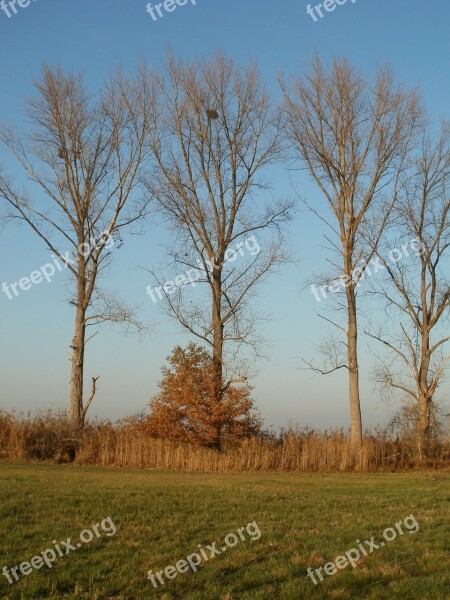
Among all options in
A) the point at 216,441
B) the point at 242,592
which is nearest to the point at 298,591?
the point at 242,592

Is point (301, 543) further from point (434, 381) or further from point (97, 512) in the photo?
point (434, 381)

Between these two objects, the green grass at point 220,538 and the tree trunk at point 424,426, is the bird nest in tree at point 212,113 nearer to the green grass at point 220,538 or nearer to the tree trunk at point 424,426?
the tree trunk at point 424,426

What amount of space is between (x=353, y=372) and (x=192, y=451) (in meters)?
6.93

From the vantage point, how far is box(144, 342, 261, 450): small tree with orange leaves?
78.2 ft

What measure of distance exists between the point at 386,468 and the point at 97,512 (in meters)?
15.3

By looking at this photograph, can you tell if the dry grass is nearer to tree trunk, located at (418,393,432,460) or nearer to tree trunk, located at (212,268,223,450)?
tree trunk, located at (418,393,432,460)

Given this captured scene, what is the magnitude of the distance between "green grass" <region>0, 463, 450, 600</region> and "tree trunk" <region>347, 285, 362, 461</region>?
962cm

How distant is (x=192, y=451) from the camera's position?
23.2 meters

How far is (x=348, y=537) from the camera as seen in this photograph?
9594mm

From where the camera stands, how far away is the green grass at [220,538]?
23.7ft

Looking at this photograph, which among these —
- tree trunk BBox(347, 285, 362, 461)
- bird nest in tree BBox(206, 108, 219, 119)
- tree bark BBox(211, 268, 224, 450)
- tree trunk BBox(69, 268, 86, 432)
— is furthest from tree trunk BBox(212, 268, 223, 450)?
bird nest in tree BBox(206, 108, 219, 119)

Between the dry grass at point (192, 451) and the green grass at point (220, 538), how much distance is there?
7.69m

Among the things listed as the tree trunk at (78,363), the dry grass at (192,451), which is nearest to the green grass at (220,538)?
the dry grass at (192,451)

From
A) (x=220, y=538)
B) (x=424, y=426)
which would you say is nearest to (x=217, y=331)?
(x=424, y=426)
